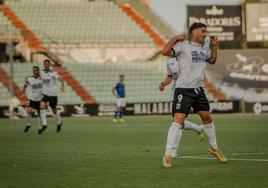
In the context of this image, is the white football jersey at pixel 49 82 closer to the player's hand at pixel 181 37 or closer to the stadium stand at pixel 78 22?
the player's hand at pixel 181 37

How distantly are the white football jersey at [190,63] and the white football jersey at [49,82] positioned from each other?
46.6 feet

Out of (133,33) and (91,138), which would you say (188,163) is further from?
(133,33)

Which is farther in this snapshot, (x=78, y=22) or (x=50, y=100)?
(x=78, y=22)

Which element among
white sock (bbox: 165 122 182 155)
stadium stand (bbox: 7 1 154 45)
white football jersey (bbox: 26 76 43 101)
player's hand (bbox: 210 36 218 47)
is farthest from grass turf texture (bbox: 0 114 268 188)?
stadium stand (bbox: 7 1 154 45)

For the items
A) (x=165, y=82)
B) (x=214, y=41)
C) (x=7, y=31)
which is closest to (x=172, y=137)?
(x=214, y=41)

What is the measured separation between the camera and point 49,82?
89.4ft

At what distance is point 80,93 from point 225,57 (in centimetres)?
894

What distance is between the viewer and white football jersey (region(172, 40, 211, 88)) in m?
13.1

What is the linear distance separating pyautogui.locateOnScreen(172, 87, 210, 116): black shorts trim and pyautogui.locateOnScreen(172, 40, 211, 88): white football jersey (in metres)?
0.08

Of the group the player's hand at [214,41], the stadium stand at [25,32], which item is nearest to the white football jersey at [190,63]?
the player's hand at [214,41]

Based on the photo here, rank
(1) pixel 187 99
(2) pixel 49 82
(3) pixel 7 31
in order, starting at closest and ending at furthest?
(1) pixel 187 99 → (2) pixel 49 82 → (3) pixel 7 31

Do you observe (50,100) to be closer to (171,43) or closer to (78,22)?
(171,43)

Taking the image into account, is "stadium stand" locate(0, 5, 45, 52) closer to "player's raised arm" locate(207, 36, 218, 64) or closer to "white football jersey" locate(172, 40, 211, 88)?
"player's raised arm" locate(207, 36, 218, 64)

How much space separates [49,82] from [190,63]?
14564mm
